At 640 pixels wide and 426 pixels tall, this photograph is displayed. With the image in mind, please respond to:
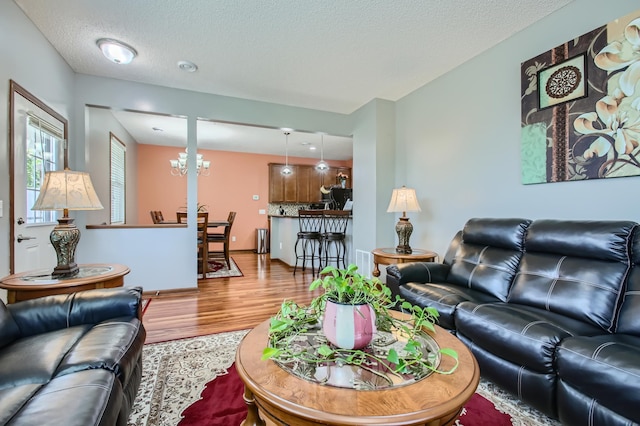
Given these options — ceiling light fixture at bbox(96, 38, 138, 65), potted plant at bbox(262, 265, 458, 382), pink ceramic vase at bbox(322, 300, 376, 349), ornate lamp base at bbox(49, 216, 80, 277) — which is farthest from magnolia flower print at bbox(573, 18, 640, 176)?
ceiling light fixture at bbox(96, 38, 138, 65)

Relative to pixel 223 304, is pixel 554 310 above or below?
above

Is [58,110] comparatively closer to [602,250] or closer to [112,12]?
[112,12]

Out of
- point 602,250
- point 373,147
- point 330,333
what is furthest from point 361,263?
point 330,333

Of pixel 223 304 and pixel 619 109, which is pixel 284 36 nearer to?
pixel 619 109

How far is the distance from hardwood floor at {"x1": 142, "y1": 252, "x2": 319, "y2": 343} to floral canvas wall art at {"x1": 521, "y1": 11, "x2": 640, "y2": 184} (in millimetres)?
2753

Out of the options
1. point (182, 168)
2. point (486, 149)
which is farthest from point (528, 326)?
point (182, 168)

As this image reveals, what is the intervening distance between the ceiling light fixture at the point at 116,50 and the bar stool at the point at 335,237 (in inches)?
123

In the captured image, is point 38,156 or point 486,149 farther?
point 486,149

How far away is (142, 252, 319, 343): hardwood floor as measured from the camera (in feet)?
9.18

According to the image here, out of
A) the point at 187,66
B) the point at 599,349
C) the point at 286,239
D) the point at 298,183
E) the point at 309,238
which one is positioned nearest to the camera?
the point at 599,349

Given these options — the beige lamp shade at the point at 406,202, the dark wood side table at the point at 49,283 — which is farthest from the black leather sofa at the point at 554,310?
the dark wood side table at the point at 49,283

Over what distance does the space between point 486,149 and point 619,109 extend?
3.40ft

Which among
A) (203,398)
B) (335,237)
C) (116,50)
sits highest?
(116,50)

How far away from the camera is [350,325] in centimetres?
119
